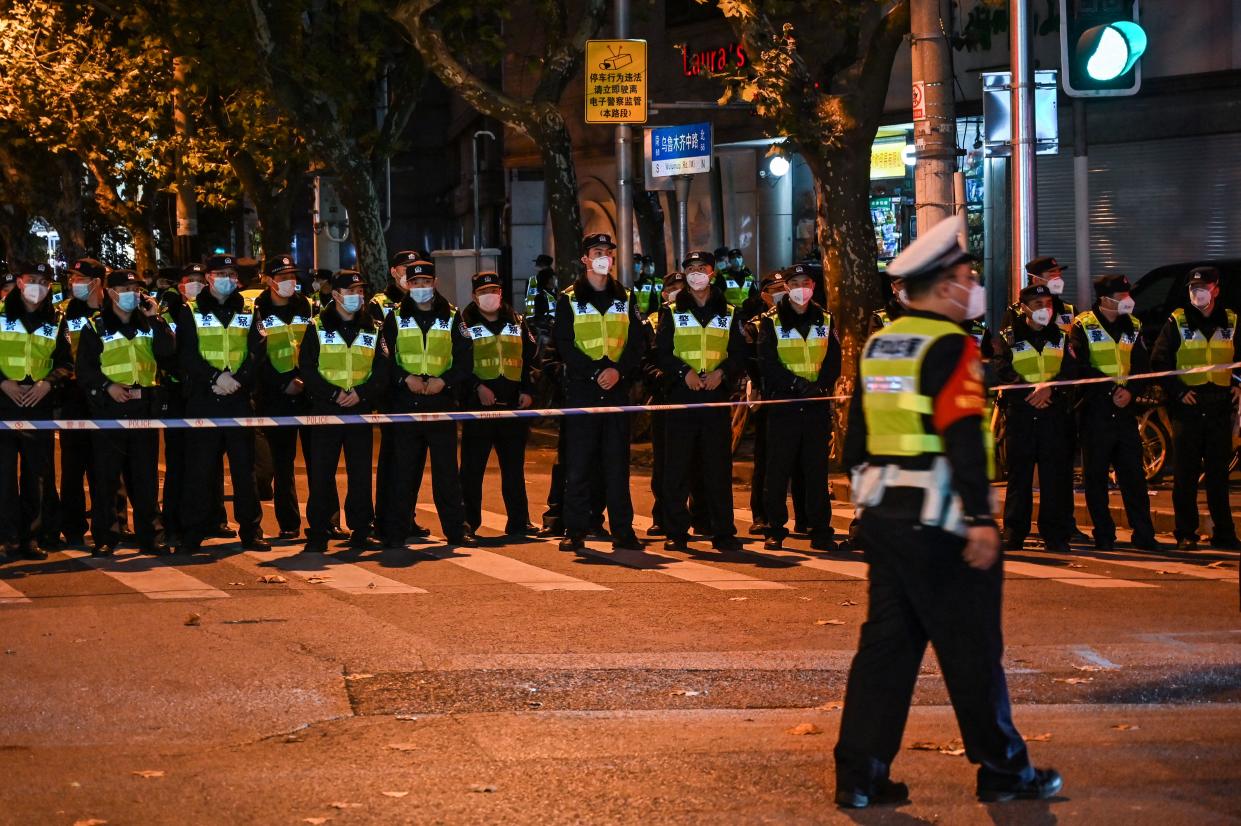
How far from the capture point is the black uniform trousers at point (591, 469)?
12.5m

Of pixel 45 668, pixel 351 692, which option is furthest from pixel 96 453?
pixel 351 692

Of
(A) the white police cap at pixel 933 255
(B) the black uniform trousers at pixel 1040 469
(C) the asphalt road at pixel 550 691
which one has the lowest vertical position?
(C) the asphalt road at pixel 550 691

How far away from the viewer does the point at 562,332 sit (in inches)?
494

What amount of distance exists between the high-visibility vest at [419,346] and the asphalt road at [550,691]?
4.95ft

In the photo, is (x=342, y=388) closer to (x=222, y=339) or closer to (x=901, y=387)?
(x=222, y=339)

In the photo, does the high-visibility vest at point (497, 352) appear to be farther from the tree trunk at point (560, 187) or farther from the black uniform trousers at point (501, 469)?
the tree trunk at point (560, 187)

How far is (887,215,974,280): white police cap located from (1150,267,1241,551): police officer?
275 inches

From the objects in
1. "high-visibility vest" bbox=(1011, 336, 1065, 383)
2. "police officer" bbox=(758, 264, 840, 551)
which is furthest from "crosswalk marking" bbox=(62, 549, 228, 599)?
"high-visibility vest" bbox=(1011, 336, 1065, 383)

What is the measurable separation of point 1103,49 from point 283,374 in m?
6.34

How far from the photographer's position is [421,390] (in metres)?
12.8

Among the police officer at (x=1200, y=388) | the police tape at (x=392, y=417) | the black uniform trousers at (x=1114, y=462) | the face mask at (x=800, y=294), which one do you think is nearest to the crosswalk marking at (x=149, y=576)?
the police tape at (x=392, y=417)

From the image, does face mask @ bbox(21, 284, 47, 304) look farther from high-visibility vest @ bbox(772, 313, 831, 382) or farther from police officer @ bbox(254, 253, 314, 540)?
high-visibility vest @ bbox(772, 313, 831, 382)

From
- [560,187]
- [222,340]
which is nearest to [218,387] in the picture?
[222,340]

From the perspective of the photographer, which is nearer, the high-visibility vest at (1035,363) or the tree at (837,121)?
the high-visibility vest at (1035,363)
